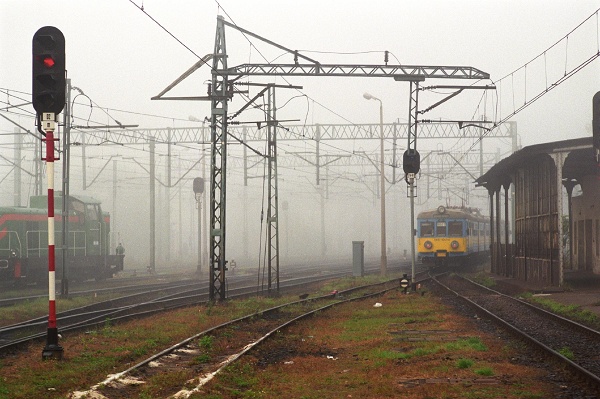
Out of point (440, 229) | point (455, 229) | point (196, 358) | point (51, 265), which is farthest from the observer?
point (440, 229)

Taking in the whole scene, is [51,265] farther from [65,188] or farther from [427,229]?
[427,229]

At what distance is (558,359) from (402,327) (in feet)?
20.3

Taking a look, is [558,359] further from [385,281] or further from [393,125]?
[393,125]

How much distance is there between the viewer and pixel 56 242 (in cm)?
3644

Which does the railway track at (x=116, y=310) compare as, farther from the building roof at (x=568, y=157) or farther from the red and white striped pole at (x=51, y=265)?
the building roof at (x=568, y=157)

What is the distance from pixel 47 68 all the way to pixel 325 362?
6419mm

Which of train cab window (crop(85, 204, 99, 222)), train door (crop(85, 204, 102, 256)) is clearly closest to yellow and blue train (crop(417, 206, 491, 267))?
train door (crop(85, 204, 102, 256))

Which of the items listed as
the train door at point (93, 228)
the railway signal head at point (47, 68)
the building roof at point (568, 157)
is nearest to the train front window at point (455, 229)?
the building roof at point (568, 157)

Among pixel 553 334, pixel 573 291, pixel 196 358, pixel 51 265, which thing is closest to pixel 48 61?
pixel 51 265

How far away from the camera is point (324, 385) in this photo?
10.5 m

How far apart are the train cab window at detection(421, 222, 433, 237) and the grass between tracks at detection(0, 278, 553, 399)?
24043mm

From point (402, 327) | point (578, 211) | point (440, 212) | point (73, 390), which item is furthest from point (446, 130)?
point (73, 390)

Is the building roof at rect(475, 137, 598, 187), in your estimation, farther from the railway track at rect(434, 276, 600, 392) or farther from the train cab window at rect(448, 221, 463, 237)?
the railway track at rect(434, 276, 600, 392)

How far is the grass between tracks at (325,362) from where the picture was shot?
986 centimetres
